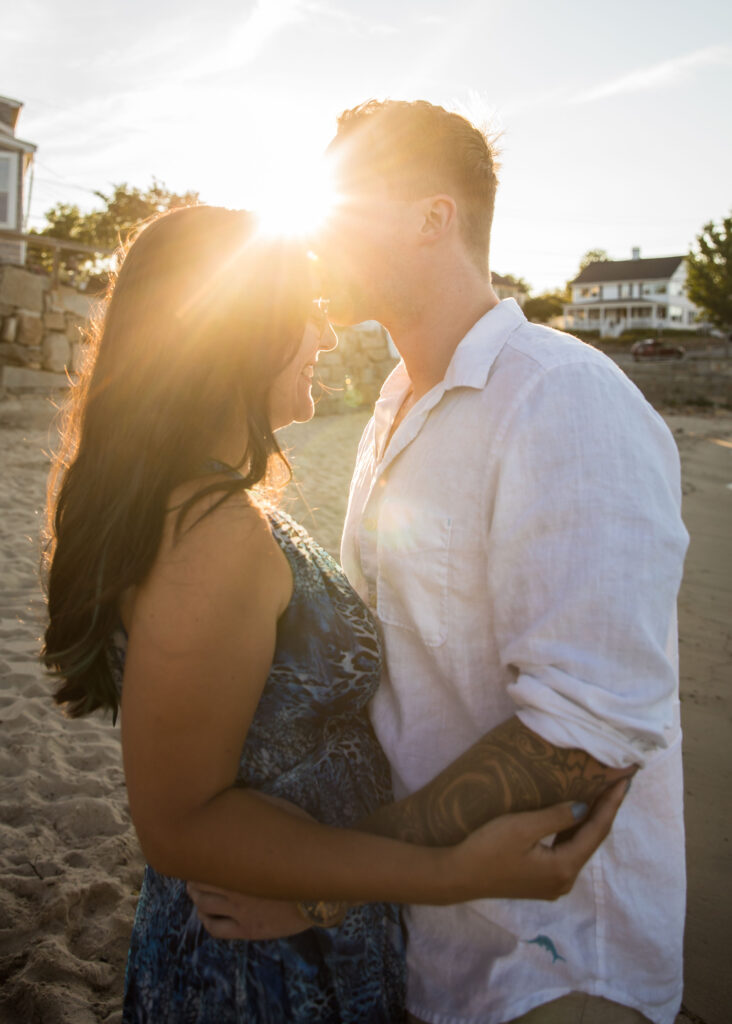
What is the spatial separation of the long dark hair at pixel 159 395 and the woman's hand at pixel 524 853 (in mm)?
717

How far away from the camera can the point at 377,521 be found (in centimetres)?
171

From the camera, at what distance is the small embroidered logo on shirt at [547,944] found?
1.40 m

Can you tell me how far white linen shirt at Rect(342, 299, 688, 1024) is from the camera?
121 centimetres

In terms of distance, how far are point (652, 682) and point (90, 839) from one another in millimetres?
3070

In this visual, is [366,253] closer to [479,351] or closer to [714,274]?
[479,351]

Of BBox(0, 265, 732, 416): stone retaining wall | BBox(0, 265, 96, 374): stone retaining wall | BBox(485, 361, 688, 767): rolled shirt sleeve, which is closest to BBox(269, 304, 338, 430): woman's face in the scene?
BBox(485, 361, 688, 767): rolled shirt sleeve

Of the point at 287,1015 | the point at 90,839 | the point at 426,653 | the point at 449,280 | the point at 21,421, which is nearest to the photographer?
the point at 287,1015

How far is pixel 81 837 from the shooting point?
11.3ft

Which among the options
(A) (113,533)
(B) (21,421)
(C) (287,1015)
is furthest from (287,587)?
(B) (21,421)

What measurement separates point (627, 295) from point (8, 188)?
192 feet

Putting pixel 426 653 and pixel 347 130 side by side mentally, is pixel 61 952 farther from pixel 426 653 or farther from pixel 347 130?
pixel 347 130

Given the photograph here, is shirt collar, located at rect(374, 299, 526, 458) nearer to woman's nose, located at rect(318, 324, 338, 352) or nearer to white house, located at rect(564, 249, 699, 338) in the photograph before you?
woman's nose, located at rect(318, 324, 338, 352)

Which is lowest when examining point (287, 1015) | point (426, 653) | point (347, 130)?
point (287, 1015)

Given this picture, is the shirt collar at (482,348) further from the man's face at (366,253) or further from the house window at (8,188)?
the house window at (8,188)
